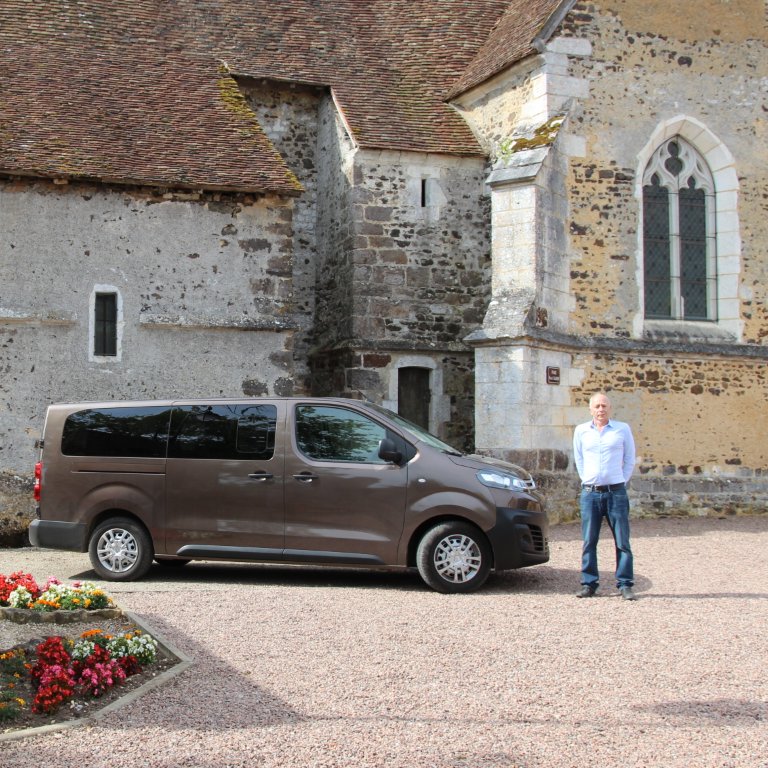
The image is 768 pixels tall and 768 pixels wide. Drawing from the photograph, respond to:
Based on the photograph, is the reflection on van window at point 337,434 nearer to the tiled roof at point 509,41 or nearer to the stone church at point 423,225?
the stone church at point 423,225

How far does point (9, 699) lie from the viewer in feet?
17.4

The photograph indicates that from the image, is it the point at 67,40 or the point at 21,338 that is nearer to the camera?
the point at 21,338

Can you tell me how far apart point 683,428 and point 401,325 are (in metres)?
4.67

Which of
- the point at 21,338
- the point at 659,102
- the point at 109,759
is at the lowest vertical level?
the point at 109,759

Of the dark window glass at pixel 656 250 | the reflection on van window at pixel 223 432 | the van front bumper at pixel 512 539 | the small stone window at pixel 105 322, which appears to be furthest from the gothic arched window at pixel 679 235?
the reflection on van window at pixel 223 432

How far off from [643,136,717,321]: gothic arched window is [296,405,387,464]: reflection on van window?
7657mm

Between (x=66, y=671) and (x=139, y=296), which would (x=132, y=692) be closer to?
(x=66, y=671)

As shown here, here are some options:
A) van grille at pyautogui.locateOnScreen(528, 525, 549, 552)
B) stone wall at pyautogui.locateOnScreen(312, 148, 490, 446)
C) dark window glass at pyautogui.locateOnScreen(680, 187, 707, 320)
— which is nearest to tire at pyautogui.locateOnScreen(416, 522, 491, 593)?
van grille at pyautogui.locateOnScreen(528, 525, 549, 552)

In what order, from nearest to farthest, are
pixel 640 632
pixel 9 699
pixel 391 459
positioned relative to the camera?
pixel 9 699
pixel 640 632
pixel 391 459

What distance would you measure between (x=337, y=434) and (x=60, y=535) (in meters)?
2.84

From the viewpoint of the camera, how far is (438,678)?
608cm

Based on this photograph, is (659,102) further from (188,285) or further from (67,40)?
(67,40)

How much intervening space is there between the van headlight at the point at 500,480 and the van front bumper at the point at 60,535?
3.81 metres

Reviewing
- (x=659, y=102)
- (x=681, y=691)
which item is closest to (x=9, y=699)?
(x=681, y=691)
